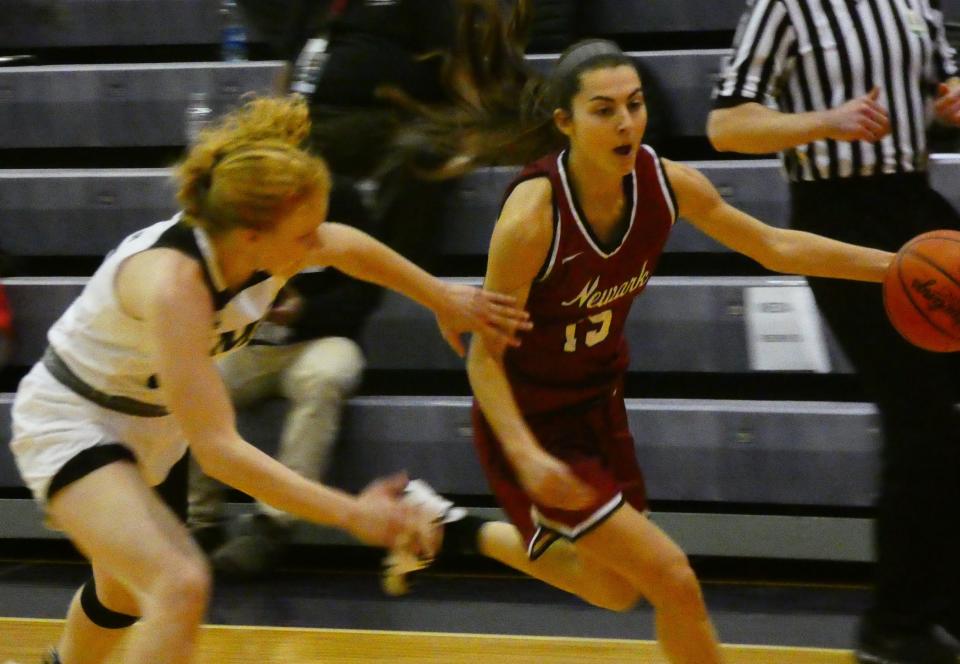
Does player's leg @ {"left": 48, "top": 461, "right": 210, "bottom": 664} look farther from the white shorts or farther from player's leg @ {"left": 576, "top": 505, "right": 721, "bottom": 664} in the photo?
player's leg @ {"left": 576, "top": 505, "right": 721, "bottom": 664}

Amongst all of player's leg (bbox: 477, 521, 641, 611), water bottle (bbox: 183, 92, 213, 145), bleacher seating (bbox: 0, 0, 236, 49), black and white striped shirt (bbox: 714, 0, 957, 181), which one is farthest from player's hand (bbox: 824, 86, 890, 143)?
bleacher seating (bbox: 0, 0, 236, 49)

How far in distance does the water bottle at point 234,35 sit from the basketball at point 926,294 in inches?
141

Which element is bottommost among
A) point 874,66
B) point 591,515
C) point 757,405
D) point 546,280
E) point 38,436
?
point 757,405

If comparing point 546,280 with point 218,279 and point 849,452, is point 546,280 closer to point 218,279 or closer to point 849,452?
point 218,279

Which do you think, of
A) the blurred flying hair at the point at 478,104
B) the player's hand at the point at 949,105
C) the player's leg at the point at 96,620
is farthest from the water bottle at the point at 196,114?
the player's hand at the point at 949,105

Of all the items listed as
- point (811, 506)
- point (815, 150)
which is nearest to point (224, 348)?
point (815, 150)

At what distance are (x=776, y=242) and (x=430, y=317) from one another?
205cm

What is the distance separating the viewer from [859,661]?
11.5 ft

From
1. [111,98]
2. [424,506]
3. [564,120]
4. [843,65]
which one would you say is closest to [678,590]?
[424,506]

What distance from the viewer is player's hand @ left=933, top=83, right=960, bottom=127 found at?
136 inches

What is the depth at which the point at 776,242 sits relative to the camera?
3.16m

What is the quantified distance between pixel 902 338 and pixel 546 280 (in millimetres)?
887

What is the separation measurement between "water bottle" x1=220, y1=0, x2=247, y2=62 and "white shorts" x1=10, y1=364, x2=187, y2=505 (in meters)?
3.34

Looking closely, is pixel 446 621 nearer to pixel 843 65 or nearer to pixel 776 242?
pixel 776 242
